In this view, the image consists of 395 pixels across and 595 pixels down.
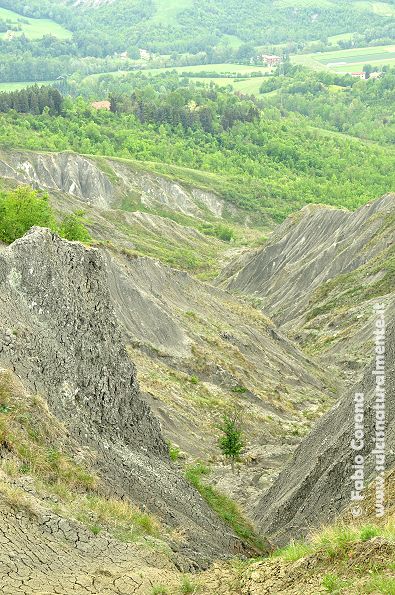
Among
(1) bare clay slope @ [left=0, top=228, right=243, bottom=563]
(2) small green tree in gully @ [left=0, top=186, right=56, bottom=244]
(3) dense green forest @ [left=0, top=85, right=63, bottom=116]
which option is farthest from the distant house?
(1) bare clay slope @ [left=0, top=228, right=243, bottom=563]

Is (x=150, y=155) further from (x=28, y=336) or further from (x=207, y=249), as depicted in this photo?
(x=28, y=336)

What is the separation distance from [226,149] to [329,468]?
15732cm

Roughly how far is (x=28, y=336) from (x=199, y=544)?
348 inches

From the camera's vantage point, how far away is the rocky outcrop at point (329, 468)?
90.1 feet

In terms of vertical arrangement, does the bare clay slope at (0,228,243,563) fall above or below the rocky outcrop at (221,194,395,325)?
above

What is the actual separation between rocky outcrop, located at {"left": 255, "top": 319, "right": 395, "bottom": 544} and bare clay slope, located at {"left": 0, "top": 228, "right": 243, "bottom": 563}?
8.87 ft

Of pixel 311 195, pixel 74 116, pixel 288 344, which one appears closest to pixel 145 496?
pixel 288 344

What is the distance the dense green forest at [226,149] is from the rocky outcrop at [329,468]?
109057 mm

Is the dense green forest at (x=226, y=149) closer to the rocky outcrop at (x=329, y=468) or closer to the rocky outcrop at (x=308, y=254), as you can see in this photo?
the rocky outcrop at (x=308, y=254)

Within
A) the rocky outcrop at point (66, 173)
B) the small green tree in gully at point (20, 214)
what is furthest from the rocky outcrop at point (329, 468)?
the rocky outcrop at point (66, 173)

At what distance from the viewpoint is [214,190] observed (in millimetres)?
148375

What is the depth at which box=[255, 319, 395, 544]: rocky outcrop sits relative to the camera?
27.5 meters

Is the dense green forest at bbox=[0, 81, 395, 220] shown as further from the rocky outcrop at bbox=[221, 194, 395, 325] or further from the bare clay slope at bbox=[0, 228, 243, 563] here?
the bare clay slope at bbox=[0, 228, 243, 563]

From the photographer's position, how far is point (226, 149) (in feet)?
597
